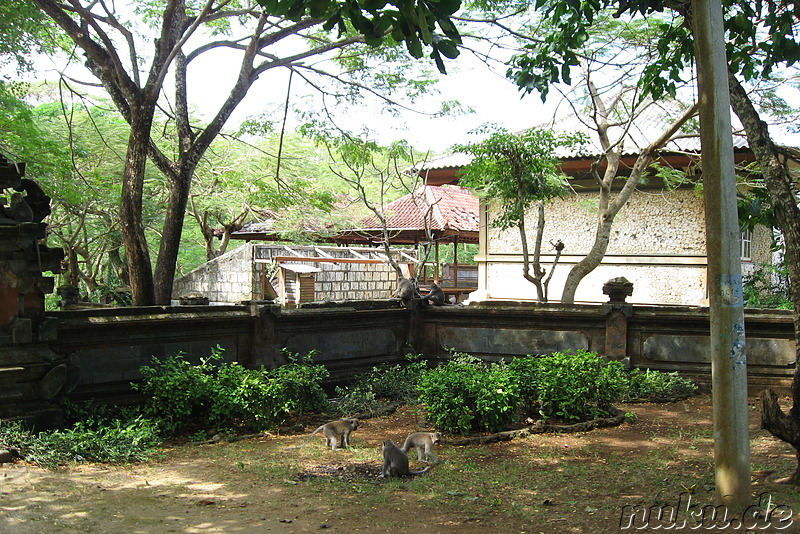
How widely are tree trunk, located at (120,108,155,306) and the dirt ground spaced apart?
3726 millimetres

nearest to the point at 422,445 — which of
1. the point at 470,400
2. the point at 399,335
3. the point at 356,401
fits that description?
the point at 470,400

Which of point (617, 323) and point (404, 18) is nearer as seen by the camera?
point (404, 18)

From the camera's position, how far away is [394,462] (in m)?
6.12

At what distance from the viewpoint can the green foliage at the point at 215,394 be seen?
770 centimetres

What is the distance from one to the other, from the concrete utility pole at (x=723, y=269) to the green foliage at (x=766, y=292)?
863 cm

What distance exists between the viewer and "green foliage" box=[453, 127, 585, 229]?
35.6 feet

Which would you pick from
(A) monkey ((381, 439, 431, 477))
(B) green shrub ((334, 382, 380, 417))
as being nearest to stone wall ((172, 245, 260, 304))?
(B) green shrub ((334, 382, 380, 417))

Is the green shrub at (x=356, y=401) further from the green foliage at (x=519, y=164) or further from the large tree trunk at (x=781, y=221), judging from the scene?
the large tree trunk at (x=781, y=221)

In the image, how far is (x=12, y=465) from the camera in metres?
6.04

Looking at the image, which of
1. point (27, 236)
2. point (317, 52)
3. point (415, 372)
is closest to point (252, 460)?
point (27, 236)

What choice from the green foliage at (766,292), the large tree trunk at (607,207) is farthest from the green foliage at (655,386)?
the green foliage at (766,292)

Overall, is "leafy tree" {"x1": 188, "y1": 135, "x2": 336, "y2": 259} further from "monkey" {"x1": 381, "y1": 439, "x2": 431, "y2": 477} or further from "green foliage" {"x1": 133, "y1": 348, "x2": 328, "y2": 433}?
"monkey" {"x1": 381, "y1": 439, "x2": 431, "y2": 477}

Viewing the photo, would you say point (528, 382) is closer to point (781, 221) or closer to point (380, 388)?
point (380, 388)

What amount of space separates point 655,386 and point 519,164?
3.90 m
